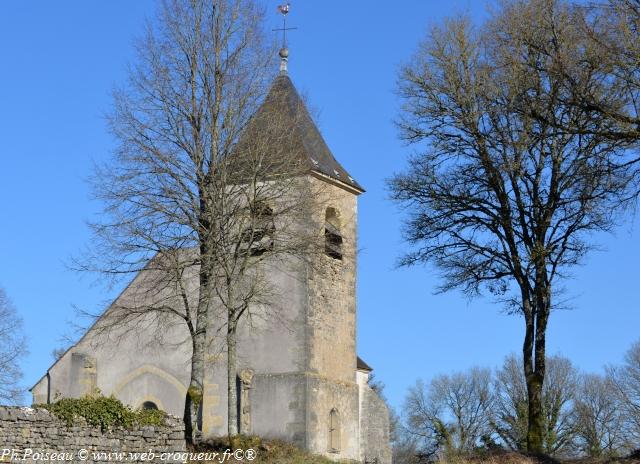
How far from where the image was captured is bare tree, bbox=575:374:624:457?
42250 millimetres

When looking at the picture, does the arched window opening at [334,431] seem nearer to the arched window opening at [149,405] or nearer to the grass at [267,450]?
the grass at [267,450]

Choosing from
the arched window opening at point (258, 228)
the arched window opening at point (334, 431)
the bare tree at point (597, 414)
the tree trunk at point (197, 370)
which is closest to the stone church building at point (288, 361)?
the arched window opening at point (334, 431)

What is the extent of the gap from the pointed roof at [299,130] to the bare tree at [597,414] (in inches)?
703

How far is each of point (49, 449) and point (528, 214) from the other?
1106cm

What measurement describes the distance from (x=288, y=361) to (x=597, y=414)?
24262mm

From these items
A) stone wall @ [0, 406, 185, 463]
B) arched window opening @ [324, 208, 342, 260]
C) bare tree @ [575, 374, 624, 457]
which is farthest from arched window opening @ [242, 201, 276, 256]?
bare tree @ [575, 374, 624, 457]

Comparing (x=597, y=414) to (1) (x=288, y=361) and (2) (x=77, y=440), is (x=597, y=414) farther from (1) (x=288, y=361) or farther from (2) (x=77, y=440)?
(2) (x=77, y=440)

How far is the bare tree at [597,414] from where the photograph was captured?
139 feet

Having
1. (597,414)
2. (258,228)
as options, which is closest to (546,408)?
(597,414)

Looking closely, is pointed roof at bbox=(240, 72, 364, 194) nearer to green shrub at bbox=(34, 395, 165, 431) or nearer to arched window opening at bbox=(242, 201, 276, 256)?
arched window opening at bbox=(242, 201, 276, 256)

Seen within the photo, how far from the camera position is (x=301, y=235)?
2377 cm

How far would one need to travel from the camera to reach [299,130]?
27828 millimetres

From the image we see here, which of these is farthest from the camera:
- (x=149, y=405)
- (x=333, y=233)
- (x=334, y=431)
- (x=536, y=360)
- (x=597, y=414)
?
(x=597, y=414)

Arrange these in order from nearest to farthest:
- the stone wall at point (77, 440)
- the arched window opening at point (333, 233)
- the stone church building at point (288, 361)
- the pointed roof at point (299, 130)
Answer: the stone wall at point (77, 440) → the pointed roof at point (299, 130) → the stone church building at point (288, 361) → the arched window opening at point (333, 233)
